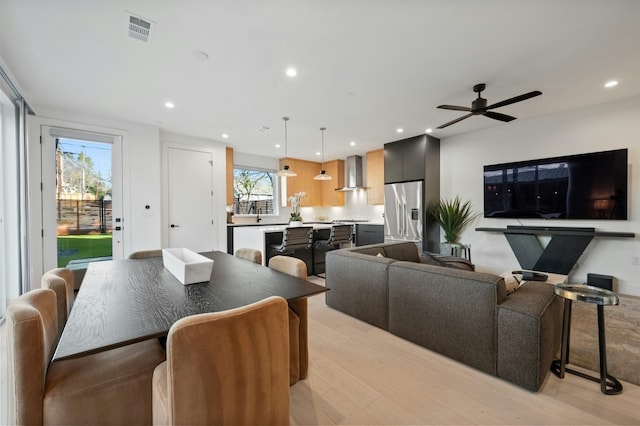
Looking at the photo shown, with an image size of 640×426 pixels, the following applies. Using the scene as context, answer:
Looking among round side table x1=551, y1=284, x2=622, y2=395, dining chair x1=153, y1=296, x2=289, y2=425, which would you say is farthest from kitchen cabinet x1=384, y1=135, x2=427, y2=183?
dining chair x1=153, y1=296, x2=289, y2=425

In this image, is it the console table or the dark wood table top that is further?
the console table

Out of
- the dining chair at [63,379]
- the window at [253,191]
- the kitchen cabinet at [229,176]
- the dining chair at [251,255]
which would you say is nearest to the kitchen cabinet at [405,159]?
the window at [253,191]

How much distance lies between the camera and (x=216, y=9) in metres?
1.91

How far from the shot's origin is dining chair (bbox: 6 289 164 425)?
99 centimetres

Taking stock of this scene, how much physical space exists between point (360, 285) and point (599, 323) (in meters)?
1.77

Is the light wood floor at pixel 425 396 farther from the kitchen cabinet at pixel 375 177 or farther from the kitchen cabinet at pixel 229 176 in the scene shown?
the kitchen cabinet at pixel 375 177

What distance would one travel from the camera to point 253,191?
6.70 m

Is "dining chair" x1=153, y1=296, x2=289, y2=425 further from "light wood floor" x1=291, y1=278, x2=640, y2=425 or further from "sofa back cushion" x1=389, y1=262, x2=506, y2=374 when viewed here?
A: "sofa back cushion" x1=389, y1=262, x2=506, y2=374

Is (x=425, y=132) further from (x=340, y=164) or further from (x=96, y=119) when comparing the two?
(x=96, y=119)

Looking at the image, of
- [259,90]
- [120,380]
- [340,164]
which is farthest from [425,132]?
[120,380]

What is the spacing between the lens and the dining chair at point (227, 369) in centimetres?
87

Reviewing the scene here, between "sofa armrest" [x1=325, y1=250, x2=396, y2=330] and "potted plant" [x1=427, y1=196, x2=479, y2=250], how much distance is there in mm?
2762

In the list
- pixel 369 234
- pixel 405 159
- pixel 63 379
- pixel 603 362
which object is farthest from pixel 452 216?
pixel 63 379

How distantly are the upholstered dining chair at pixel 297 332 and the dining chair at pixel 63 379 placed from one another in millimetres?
736
